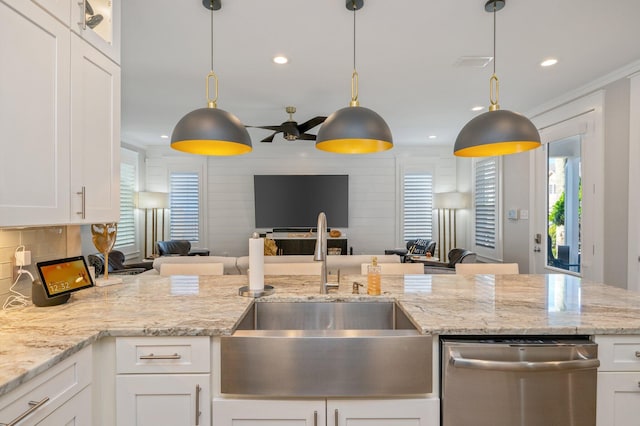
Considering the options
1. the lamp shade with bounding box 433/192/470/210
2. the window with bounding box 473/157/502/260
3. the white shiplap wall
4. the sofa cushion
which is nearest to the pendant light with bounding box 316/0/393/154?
the sofa cushion

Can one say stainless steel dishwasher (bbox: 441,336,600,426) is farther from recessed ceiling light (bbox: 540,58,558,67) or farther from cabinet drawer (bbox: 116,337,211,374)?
recessed ceiling light (bbox: 540,58,558,67)

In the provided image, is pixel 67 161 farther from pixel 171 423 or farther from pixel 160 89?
pixel 160 89

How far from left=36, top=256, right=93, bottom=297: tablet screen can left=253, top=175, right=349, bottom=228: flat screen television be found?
4.86 meters

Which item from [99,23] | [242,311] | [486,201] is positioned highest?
[99,23]

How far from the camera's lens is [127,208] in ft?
19.8

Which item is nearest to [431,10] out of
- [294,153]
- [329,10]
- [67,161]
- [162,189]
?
[329,10]

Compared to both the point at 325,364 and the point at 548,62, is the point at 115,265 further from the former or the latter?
the point at 548,62

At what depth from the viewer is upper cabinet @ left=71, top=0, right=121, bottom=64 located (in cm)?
152

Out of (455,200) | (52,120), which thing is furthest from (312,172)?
(52,120)

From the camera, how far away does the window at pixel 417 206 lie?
6.75 meters

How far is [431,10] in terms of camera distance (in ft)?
7.43

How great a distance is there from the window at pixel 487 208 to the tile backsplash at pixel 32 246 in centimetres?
543

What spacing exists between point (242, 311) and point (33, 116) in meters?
1.13

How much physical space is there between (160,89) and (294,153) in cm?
326
